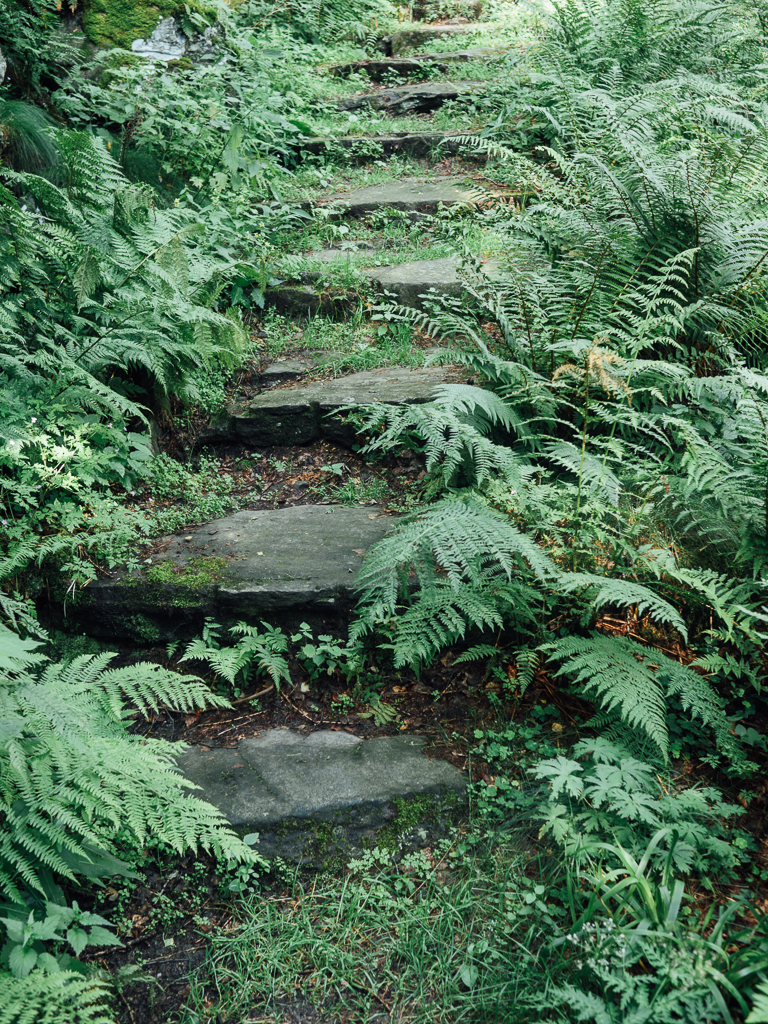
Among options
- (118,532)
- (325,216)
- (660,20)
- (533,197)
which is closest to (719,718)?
(118,532)

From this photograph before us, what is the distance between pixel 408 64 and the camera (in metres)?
8.78

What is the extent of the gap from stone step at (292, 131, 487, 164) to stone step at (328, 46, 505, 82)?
2428mm

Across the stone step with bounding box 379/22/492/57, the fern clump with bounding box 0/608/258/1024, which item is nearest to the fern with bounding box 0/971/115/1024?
the fern clump with bounding box 0/608/258/1024

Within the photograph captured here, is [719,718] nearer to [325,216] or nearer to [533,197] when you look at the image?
[533,197]

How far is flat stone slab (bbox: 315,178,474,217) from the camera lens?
574 centimetres

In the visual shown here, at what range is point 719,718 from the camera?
2.25 metres

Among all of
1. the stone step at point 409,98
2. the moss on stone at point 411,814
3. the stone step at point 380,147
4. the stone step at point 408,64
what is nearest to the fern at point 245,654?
the moss on stone at point 411,814

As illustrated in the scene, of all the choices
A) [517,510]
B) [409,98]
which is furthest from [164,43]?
[517,510]

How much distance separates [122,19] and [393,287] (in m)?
3.61

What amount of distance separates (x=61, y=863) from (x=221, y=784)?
0.67 metres

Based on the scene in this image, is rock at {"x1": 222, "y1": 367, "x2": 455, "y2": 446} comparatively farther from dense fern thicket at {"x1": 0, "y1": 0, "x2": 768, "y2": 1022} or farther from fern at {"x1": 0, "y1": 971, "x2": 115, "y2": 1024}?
fern at {"x1": 0, "y1": 971, "x2": 115, "y2": 1024}

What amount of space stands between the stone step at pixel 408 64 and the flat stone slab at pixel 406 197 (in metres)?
3.60

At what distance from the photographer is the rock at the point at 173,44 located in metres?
5.78

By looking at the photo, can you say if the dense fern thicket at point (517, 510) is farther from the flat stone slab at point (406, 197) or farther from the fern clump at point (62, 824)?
the flat stone slab at point (406, 197)
